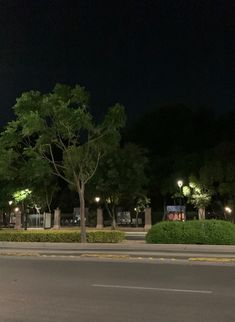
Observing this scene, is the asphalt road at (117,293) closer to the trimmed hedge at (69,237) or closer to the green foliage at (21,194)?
the trimmed hedge at (69,237)

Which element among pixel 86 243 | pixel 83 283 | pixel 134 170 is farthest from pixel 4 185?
pixel 83 283

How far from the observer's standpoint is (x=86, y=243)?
29.7m

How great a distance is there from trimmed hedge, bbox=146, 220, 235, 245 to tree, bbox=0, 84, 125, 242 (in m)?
4.53

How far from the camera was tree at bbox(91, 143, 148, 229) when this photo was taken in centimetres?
5400

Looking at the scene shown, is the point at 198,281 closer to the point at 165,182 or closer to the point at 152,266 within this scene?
the point at 152,266

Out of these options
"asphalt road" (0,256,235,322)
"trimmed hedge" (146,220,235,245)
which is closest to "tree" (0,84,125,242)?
"trimmed hedge" (146,220,235,245)

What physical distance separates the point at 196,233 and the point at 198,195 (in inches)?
1067

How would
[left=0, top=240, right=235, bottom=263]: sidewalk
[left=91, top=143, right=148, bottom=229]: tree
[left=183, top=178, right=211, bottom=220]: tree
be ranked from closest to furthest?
[left=0, top=240, right=235, bottom=263]: sidewalk → [left=183, top=178, right=211, bottom=220]: tree → [left=91, top=143, right=148, bottom=229]: tree

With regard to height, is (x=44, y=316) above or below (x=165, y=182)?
below

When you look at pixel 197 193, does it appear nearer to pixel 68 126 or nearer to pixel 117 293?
pixel 68 126

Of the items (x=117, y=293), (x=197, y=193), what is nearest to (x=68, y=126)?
(x=117, y=293)

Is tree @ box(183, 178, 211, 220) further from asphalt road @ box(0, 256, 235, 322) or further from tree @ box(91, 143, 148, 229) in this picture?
asphalt road @ box(0, 256, 235, 322)

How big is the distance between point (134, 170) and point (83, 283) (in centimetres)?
4108

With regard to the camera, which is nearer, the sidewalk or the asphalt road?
the asphalt road
